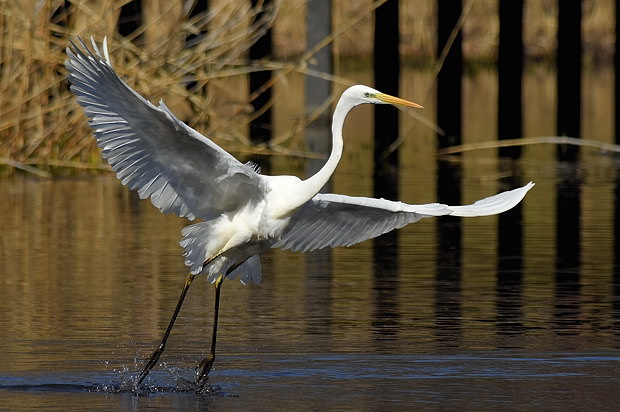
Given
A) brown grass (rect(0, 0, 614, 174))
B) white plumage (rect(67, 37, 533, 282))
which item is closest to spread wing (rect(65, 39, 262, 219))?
white plumage (rect(67, 37, 533, 282))

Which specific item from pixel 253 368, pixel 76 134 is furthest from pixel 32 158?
pixel 253 368

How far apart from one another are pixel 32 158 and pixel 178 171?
7.02 metres

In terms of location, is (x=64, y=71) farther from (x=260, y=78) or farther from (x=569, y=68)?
(x=569, y=68)

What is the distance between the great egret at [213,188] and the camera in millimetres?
8258

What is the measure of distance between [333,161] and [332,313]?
1.50m

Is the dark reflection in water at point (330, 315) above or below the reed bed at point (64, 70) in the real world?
below

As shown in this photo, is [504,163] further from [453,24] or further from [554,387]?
[554,387]

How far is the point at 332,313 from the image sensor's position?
31.8ft

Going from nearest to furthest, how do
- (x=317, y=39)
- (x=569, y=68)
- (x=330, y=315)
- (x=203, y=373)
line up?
1. (x=203, y=373)
2. (x=330, y=315)
3. (x=317, y=39)
4. (x=569, y=68)

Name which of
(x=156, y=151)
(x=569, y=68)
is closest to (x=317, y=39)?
(x=569, y=68)

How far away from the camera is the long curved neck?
27.6 ft

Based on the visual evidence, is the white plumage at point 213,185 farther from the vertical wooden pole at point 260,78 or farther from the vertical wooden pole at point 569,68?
the vertical wooden pole at point 569,68

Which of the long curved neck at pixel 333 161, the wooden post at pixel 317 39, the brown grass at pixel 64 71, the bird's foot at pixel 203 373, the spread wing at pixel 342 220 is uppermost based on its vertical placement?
the wooden post at pixel 317 39

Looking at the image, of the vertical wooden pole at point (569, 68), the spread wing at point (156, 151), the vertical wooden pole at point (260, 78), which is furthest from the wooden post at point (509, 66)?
the spread wing at point (156, 151)
